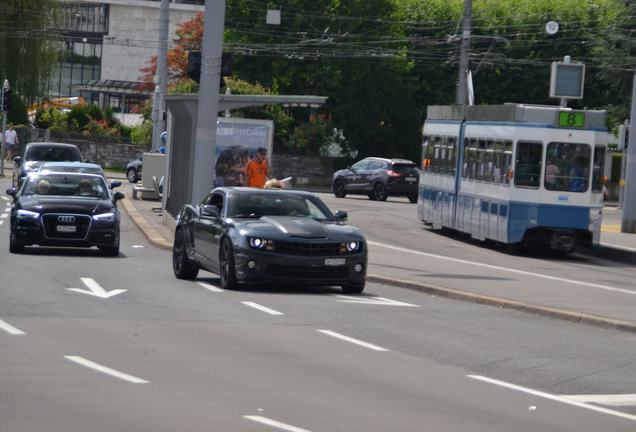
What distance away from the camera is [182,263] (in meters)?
20.7

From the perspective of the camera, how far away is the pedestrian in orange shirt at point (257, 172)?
101 ft

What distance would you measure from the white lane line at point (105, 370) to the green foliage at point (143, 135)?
56.0m

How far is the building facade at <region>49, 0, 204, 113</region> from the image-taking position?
342 ft

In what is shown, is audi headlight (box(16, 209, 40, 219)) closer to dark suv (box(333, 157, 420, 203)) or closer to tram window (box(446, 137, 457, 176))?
tram window (box(446, 137, 457, 176))

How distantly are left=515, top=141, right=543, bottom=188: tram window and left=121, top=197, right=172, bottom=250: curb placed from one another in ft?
25.3

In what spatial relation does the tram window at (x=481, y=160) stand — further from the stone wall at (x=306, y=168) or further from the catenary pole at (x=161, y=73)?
the stone wall at (x=306, y=168)

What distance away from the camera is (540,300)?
18812mm

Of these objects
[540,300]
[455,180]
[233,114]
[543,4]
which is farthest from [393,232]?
[543,4]

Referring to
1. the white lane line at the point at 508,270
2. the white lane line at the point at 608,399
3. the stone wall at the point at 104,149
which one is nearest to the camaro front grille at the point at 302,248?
the white lane line at the point at 508,270

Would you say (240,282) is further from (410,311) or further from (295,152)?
(295,152)

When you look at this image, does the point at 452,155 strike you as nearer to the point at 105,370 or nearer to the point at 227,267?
the point at 227,267

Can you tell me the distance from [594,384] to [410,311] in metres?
5.58

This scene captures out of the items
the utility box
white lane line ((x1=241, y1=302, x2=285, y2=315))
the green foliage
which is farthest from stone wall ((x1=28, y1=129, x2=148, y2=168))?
white lane line ((x1=241, y1=302, x2=285, y2=315))

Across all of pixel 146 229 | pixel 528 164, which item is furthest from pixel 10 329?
pixel 528 164
